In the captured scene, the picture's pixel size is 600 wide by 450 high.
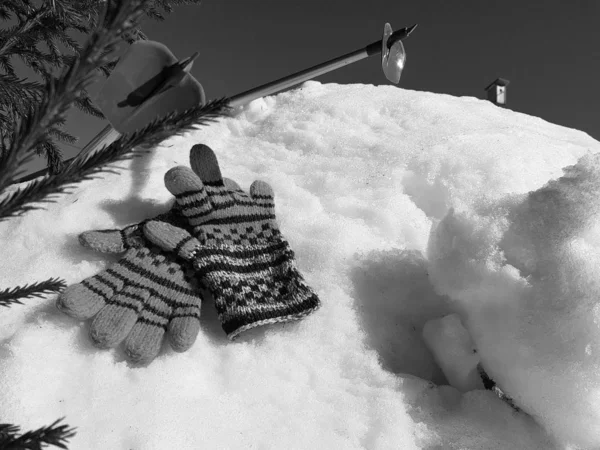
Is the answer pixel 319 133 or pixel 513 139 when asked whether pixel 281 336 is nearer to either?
pixel 319 133

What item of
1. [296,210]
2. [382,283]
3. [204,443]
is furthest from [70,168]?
[296,210]

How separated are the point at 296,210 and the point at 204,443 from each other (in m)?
0.83

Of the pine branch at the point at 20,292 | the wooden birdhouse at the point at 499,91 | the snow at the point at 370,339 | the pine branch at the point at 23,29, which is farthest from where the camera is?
the wooden birdhouse at the point at 499,91

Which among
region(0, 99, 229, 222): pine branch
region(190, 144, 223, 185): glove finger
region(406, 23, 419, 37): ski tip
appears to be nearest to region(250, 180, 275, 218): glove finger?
region(190, 144, 223, 185): glove finger

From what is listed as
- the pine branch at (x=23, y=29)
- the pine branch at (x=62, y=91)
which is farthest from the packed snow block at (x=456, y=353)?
the pine branch at (x=23, y=29)

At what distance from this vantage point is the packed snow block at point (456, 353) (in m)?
1.10

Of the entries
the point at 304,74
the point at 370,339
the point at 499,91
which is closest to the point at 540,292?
the point at 370,339

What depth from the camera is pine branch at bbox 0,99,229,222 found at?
0.48 meters

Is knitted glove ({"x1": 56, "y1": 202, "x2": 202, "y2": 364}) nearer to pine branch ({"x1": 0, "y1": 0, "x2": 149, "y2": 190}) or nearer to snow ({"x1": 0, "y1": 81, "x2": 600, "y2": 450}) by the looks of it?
snow ({"x1": 0, "y1": 81, "x2": 600, "y2": 450})

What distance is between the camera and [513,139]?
1836 mm

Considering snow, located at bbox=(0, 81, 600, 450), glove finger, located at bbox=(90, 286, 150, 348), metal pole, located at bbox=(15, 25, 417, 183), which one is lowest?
snow, located at bbox=(0, 81, 600, 450)

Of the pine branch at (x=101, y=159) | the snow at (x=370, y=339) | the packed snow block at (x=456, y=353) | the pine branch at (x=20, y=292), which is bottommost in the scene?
the packed snow block at (x=456, y=353)

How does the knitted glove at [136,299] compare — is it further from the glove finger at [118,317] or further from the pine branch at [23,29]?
the pine branch at [23,29]

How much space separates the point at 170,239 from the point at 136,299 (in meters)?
0.19
